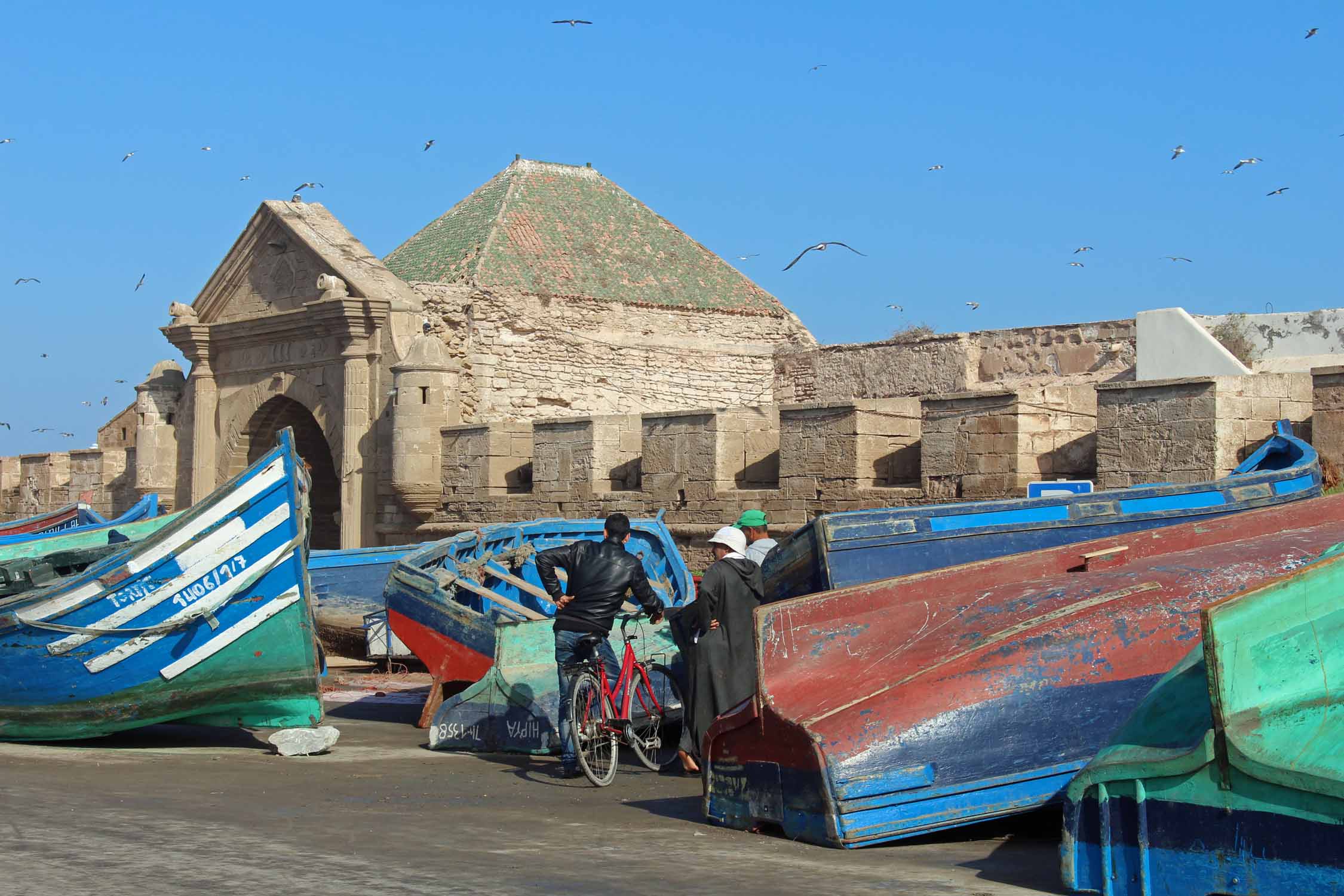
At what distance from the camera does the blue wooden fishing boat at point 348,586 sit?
15.1 meters

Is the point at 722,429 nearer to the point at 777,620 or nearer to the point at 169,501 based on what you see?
the point at 777,620

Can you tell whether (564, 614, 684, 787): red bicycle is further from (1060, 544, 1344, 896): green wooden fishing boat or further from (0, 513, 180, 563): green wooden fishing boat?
(0, 513, 180, 563): green wooden fishing boat

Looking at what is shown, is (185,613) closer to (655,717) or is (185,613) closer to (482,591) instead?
(482,591)

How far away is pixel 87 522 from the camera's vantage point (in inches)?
839

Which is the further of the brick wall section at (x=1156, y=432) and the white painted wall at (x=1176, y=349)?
the white painted wall at (x=1176, y=349)

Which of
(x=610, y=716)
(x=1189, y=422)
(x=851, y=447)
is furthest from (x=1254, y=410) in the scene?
(x=610, y=716)

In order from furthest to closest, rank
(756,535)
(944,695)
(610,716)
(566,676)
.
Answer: (756,535) → (566,676) → (610,716) → (944,695)

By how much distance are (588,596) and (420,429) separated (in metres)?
12.0

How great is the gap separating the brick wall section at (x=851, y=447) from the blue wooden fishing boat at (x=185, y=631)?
6178 mm

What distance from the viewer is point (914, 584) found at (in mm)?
7477

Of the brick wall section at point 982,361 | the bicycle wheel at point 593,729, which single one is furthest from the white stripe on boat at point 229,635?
the brick wall section at point 982,361

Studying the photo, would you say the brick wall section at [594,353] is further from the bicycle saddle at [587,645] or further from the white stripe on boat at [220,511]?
the bicycle saddle at [587,645]

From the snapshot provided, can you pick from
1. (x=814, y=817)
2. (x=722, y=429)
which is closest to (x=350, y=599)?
(x=722, y=429)

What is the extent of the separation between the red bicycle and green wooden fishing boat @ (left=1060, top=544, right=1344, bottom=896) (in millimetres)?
3327
